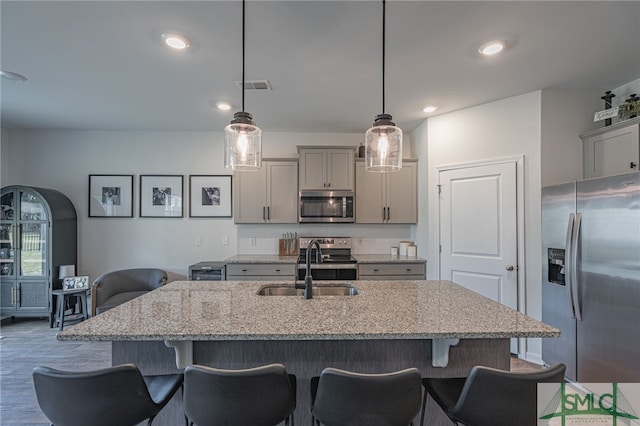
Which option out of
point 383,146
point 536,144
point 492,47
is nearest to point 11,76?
point 383,146

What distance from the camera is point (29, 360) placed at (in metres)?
3.02

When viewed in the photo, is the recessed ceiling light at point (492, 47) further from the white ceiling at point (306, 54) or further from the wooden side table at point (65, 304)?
the wooden side table at point (65, 304)

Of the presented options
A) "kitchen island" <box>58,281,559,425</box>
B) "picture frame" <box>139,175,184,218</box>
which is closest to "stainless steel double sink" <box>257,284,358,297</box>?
"kitchen island" <box>58,281,559,425</box>

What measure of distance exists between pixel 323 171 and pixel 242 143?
2.29 m

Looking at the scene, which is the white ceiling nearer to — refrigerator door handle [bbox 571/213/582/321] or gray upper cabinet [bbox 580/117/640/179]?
gray upper cabinet [bbox 580/117/640/179]

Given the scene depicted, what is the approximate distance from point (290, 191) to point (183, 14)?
8.10 ft

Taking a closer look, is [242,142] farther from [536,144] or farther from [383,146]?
[536,144]

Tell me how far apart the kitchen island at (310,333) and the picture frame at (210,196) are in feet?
8.85

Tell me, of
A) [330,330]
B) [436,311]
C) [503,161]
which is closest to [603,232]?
[503,161]

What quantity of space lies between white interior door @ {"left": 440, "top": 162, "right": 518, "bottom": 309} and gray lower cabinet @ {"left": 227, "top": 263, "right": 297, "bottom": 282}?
6.02 ft

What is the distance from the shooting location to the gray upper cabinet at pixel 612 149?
8.21 feet

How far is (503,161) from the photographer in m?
3.21

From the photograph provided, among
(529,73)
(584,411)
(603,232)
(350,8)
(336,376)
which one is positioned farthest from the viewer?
(529,73)

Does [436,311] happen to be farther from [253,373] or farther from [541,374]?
[253,373]
